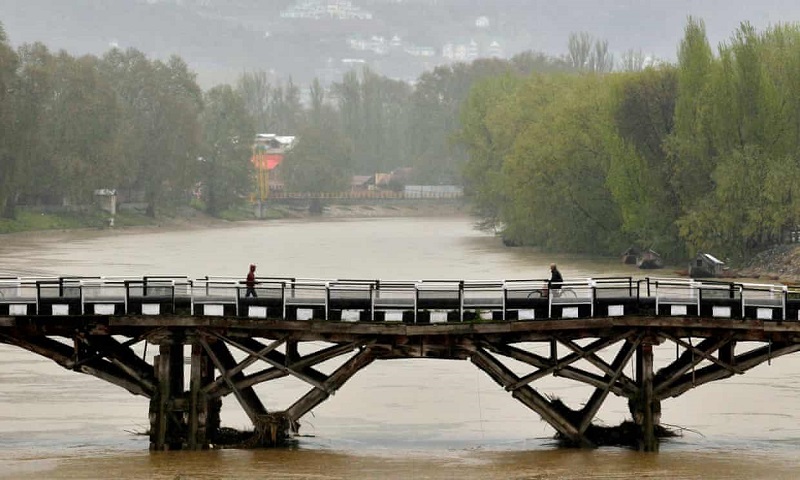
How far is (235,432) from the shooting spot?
36.8m

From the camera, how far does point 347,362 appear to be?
118ft

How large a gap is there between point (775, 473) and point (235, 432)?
1249 cm

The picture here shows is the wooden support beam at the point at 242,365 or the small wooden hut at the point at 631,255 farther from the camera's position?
the small wooden hut at the point at 631,255

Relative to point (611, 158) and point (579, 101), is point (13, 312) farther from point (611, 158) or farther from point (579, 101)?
point (579, 101)

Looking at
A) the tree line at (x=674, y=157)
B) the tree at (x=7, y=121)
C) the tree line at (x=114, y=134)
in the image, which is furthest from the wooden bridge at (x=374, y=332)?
the tree line at (x=114, y=134)

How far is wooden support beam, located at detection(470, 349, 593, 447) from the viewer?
36.0m

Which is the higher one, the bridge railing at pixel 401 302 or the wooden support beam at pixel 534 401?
the bridge railing at pixel 401 302

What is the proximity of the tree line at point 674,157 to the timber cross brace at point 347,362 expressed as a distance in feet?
172

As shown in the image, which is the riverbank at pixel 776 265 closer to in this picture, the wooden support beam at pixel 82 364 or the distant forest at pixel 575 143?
the distant forest at pixel 575 143

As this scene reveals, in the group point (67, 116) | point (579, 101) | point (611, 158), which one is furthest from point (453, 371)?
point (67, 116)

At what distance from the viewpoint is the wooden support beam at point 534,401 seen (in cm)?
3600

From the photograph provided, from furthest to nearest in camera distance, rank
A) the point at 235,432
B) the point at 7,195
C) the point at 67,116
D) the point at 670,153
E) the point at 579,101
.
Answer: the point at 67,116 → the point at 7,195 → the point at 579,101 → the point at 670,153 → the point at 235,432

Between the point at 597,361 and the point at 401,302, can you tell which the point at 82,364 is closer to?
the point at 401,302

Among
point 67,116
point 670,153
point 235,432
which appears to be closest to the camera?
point 235,432
